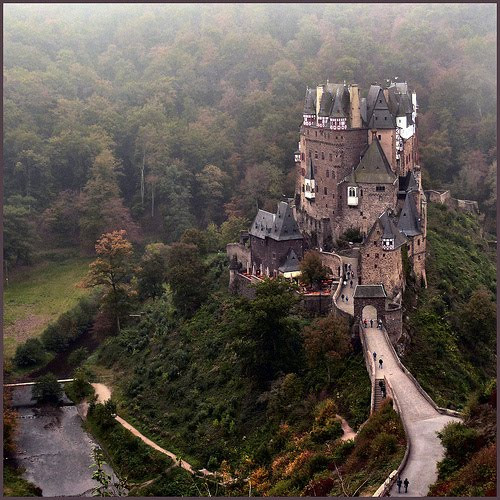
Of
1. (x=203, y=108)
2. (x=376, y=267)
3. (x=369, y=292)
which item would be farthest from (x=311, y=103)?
(x=203, y=108)

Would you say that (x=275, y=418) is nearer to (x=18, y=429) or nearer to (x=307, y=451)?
(x=307, y=451)

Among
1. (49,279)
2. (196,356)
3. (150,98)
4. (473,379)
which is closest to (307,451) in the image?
(473,379)

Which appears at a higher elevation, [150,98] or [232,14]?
[232,14]

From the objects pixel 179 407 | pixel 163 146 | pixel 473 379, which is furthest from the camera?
pixel 163 146

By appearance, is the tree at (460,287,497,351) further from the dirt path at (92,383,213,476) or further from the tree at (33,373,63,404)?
the tree at (33,373,63,404)

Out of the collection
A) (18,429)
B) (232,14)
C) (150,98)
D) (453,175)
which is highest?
(232,14)

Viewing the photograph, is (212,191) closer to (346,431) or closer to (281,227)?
(281,227)

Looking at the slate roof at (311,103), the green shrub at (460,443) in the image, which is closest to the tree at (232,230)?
the slate roof at (311,103)

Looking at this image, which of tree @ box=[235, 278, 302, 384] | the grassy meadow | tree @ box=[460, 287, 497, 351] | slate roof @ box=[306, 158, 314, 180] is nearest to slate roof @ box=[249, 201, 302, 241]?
slate roof @ box=[306, 158, 314, 180]
